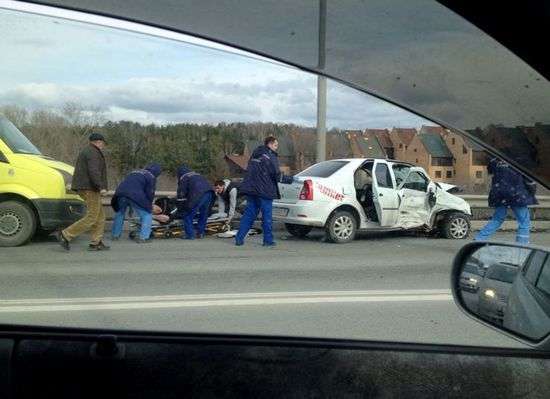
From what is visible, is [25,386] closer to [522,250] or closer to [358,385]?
[358,385]

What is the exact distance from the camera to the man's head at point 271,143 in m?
3.00

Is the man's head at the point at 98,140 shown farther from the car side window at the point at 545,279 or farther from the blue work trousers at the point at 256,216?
the blue work trousers at the point at 256,216

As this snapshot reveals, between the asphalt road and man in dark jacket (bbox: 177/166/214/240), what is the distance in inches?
12.0

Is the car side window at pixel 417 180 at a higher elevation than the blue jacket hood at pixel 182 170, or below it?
below

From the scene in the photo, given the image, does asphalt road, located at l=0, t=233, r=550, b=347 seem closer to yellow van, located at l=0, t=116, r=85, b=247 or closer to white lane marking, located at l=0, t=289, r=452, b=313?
white lane marking, located at l=0, t=289, r=452, b=313

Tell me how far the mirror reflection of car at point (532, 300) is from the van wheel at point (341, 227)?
20.7 ft

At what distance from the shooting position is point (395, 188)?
24.1 feet

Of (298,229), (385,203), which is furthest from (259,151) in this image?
(298,229)

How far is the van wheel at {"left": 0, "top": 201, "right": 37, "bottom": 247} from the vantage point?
16.1 ft

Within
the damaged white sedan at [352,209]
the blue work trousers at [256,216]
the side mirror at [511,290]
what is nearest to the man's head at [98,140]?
the side mirror at [511,290]

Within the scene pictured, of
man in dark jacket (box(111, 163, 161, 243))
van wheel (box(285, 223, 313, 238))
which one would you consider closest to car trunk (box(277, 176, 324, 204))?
van wheel (box(285, 223, 313, 238))

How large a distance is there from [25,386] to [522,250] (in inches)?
66.5

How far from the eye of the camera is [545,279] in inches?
68.5

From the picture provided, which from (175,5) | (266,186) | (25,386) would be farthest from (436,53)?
(266,186)
